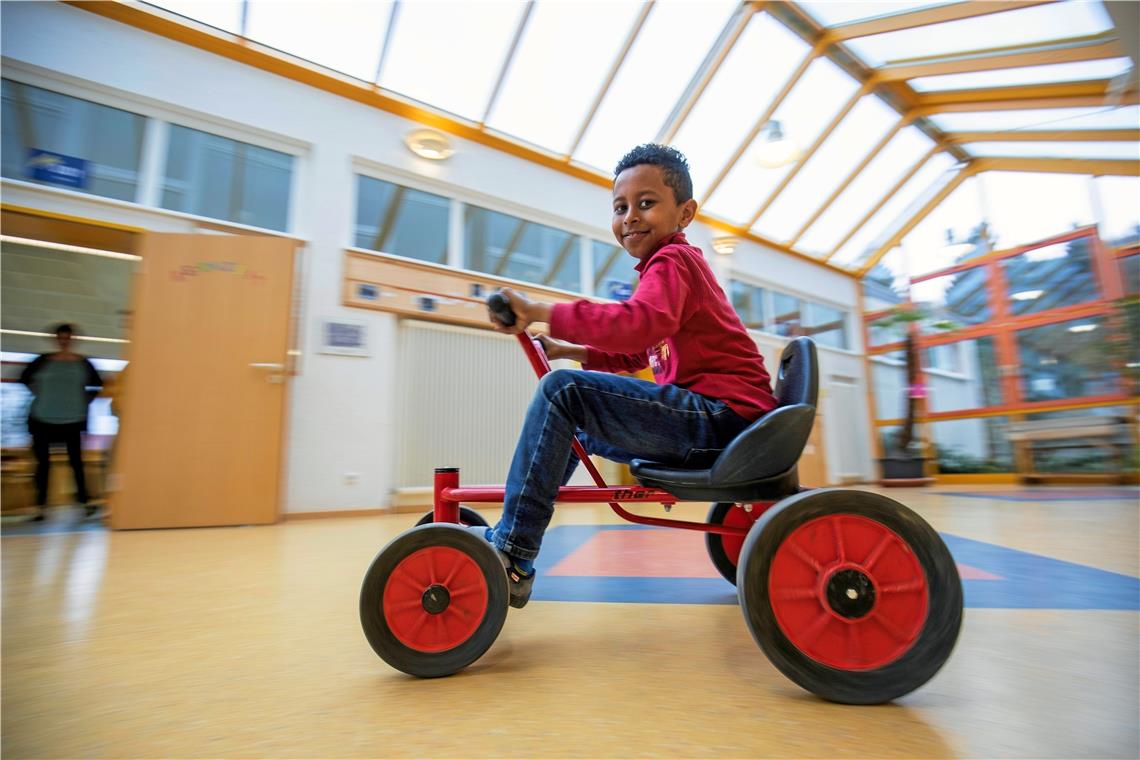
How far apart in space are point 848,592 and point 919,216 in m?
8.66

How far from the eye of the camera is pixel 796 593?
2.26 ft

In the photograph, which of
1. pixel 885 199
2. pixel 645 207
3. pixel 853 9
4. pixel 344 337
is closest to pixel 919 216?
pixel 885 199

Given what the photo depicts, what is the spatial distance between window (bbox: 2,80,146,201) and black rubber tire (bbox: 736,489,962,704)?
13.2 feet

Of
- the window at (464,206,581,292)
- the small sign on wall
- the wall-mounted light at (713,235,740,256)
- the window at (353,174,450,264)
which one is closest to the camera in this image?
the small sign on wall

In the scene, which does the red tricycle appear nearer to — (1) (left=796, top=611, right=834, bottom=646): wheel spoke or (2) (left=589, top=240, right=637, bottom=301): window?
(1) (left=796, top=611, right=834, bottom=646): wheel spoke

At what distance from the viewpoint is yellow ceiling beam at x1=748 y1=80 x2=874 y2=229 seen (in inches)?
214

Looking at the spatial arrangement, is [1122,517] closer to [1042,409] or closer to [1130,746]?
[1130,746]

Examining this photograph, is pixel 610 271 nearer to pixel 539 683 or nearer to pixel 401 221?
pixel 401 221

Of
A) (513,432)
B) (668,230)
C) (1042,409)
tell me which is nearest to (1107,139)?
(1042,409)

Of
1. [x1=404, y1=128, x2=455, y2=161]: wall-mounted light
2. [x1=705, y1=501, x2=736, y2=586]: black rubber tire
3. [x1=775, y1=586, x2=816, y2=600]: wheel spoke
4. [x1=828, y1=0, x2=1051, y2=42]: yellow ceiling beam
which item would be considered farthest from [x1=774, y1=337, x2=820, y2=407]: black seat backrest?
[x1=828, y1=0, x2=1051, y2=42]: yellow ceiling beam

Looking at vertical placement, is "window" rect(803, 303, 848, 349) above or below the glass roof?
below

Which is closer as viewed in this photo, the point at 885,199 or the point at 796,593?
the point at 796,593

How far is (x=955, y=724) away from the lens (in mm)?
605

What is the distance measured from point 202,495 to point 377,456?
106 centimetres
